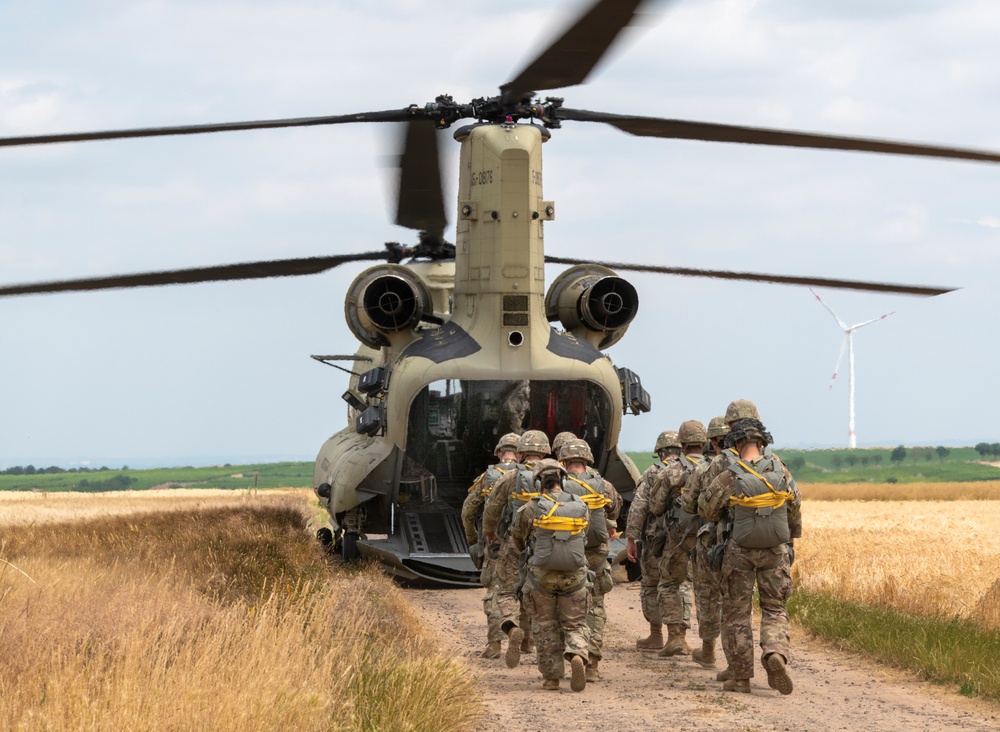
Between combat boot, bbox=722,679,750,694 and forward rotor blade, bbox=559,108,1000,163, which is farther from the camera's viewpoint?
forward rotor blade, bbox=559,108,1000,163

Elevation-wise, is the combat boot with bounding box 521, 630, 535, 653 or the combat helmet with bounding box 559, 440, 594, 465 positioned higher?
the combat helmet with bounding box 559, 440, 594, 465

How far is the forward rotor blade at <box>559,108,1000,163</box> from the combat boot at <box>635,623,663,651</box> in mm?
5183

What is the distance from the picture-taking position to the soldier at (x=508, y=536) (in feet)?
36.7

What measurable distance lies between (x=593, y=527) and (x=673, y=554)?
1.51 meters

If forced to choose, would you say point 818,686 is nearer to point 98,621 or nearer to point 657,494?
point 657,494

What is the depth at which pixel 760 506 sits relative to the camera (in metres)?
10.1

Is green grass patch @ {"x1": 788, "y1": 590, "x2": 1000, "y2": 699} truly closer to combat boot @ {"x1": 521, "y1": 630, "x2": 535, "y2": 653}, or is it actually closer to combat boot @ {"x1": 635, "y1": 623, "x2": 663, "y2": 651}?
combat boot @ {"x1": 635, "y1": 623, "x2": 663, "y2": 651}

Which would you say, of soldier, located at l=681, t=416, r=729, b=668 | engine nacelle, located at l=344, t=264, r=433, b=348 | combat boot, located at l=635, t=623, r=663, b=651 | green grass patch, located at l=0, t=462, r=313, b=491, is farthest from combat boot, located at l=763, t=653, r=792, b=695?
green grass patch, located at l=0, t=462, r=313, b=491

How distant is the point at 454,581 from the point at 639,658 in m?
5.46

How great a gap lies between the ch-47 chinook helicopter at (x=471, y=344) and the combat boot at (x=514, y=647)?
551 cm

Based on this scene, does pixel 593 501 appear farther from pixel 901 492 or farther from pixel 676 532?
pixel 901 492

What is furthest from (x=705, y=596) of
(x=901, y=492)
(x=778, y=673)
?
(x=901, y=492)

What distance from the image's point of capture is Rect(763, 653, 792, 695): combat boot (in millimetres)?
9859

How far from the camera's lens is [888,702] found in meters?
9.83
